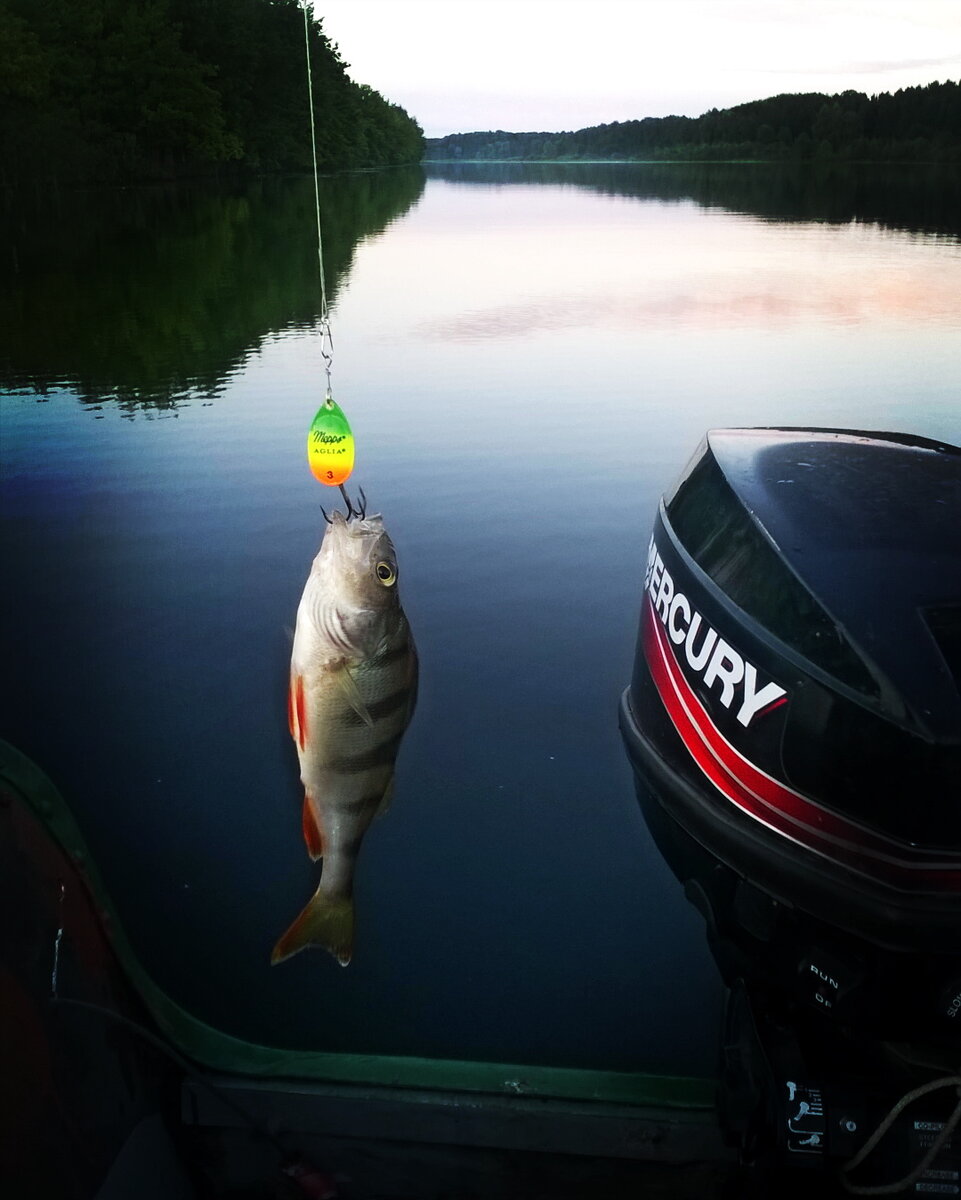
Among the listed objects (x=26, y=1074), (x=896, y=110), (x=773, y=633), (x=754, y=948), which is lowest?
(x=754, y=948)

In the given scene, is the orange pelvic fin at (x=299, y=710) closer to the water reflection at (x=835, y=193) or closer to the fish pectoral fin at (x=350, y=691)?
the fish pectoral fin at (x=350, y=691)

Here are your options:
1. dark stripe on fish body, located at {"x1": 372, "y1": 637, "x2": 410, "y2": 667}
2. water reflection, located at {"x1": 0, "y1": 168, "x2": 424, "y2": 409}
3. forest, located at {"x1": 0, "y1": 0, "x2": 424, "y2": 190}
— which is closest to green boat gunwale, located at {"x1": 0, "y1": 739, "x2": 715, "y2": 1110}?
dark stripe on fish body, located at {"x1": 372, "y1": 637, "x2": 410, "y2": 667}

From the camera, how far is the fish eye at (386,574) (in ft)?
5.33

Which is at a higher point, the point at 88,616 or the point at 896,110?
the point at 896,110

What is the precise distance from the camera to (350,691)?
5.41 ft

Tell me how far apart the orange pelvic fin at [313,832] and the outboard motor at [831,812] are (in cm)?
88

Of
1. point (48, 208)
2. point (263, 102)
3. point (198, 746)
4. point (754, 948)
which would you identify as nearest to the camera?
point (754, 948)

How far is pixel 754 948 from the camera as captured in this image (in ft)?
6.91

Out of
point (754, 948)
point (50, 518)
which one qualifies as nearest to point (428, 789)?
point (754, 948)

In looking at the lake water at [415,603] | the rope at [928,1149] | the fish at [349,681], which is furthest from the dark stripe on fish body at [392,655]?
the lake water at [415,603]

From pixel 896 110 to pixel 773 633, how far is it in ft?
182

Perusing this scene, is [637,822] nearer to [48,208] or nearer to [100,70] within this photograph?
[48,208]

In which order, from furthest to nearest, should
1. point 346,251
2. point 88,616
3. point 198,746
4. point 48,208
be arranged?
point 48,208, point 346,251, point 88,616, point 198,746

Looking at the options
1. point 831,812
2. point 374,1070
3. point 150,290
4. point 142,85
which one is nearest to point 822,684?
point 831,812
